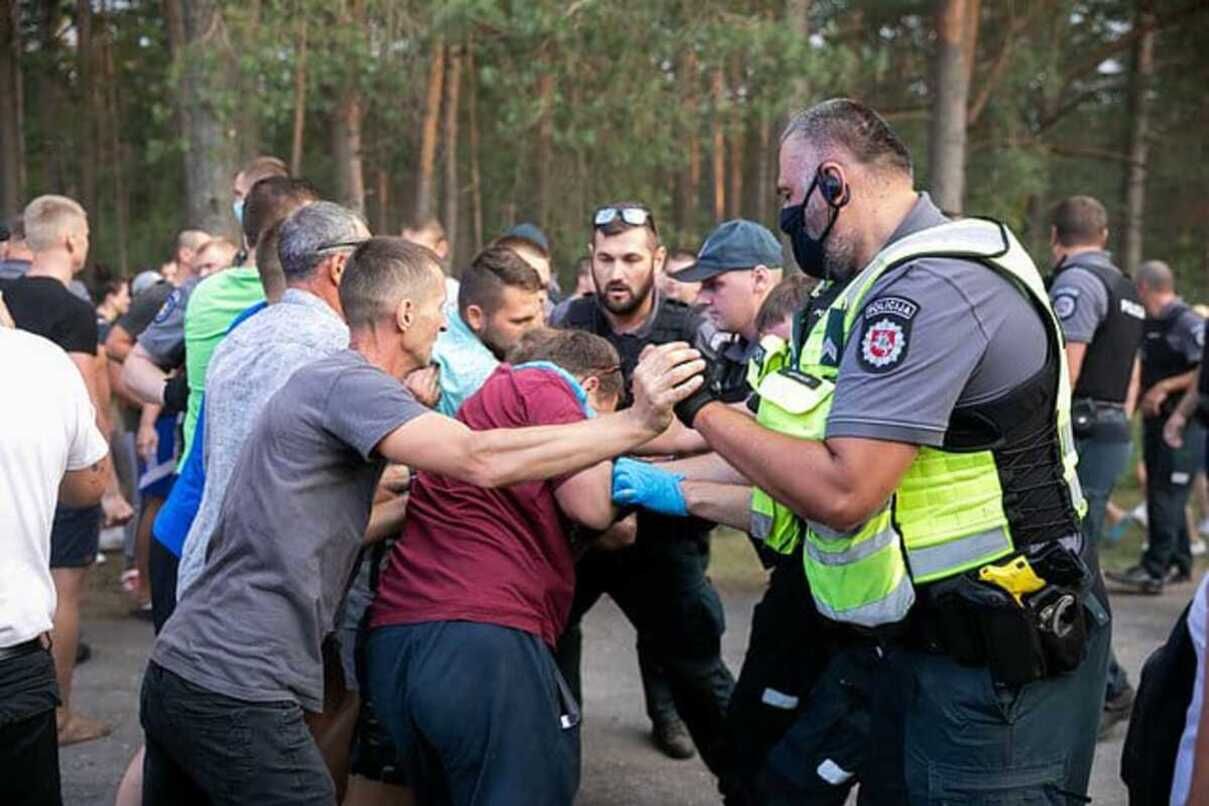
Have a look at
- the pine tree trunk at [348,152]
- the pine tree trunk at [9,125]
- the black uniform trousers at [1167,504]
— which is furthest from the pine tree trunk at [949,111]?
the pine tree trunk at [9,125]

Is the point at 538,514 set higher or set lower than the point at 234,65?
lower

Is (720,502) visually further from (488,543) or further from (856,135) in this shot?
(856,135)

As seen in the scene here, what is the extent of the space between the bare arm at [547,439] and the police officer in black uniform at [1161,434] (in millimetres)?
6318

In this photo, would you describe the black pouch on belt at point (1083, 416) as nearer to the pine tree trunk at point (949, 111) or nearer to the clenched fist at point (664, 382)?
the clenched fist at point (664, 382)

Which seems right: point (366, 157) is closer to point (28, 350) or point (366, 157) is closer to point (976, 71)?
point (976, 71)

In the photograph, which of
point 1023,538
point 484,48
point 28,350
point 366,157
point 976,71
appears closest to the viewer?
point 1023,538

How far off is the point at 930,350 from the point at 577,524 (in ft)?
3.98

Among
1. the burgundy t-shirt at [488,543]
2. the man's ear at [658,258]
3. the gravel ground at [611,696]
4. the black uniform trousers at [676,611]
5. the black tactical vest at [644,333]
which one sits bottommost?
the gravel ground at [611,696]

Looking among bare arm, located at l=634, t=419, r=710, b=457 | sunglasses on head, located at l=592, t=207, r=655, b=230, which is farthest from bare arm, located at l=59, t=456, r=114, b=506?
sunglasses on head, located at l=592, t=207, r=655, b=230

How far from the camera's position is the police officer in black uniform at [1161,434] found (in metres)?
8.34

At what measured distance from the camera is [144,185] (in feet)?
91.0

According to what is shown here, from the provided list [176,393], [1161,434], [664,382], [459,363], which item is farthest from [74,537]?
[1161,434]

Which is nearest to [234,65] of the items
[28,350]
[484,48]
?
[484,48]

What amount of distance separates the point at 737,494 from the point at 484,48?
393 inches
